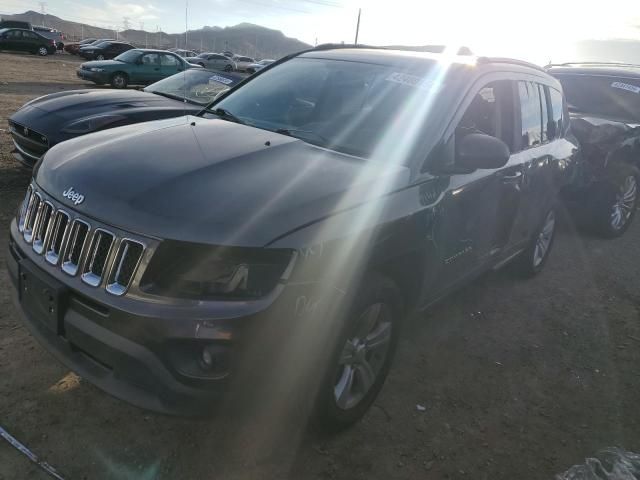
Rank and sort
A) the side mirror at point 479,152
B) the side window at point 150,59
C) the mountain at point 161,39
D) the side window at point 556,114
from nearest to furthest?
the side mirror at point 479,152 < the side window at point 556,114 < the side window at point 150,59 < the mountain at point 161,39

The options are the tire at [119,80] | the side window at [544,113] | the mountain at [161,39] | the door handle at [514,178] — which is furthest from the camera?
the mountain at [161,39]

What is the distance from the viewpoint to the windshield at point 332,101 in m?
3.09

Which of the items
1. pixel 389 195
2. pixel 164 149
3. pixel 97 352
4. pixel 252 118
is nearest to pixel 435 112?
pixel 389 195

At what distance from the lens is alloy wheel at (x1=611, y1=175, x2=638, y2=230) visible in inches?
252

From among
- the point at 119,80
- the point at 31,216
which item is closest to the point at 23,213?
the point at 31,216

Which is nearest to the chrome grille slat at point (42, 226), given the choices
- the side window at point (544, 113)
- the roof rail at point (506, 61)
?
the roof rail at point (506, 61)

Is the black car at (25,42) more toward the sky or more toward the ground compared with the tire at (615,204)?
more toward the ground

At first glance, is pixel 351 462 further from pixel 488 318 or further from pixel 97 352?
pixel 488 318

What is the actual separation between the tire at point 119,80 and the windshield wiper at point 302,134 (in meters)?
18.4

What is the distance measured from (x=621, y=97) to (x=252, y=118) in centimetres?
586

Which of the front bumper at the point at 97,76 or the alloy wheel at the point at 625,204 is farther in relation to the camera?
the front bumper at the point at 97,76

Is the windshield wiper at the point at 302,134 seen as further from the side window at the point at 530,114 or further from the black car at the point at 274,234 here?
the side window at the point at 530,114

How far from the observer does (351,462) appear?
2633 mm

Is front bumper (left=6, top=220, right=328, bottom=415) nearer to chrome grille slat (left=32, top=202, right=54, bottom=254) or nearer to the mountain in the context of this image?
chrome grille slat (left=32, top=202, right=54, bottom=254)
